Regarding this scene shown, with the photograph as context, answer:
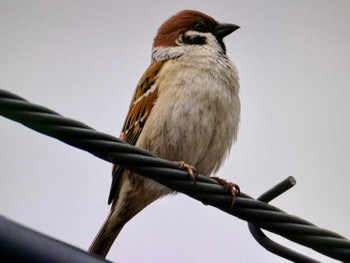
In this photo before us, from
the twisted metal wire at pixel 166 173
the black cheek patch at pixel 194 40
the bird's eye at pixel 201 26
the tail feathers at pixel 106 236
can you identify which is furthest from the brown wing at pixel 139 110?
the twisted metal wire at pixel 166 173

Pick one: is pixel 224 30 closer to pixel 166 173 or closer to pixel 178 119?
pixel 178 119

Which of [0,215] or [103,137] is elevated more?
[103,137]

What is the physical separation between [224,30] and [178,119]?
1.32m

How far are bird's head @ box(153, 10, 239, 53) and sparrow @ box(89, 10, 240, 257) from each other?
5.1 inches

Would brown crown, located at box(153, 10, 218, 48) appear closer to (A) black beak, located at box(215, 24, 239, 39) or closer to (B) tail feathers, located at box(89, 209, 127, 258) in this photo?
(A) black beak, located at box(215, 24, 239, 39)

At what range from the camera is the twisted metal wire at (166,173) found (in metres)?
2.05

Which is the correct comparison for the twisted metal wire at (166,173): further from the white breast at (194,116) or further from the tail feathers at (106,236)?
the tail feathers at (106,236)

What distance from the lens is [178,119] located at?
13.1 ft

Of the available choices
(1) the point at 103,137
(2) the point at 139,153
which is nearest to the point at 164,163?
(2) the point at 139,153

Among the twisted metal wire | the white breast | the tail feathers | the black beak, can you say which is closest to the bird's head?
the black beak

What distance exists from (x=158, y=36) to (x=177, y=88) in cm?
115

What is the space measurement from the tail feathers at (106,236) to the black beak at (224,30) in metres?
1.63

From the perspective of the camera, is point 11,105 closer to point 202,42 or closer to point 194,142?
point 194,142

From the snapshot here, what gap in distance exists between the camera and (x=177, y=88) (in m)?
4.12
